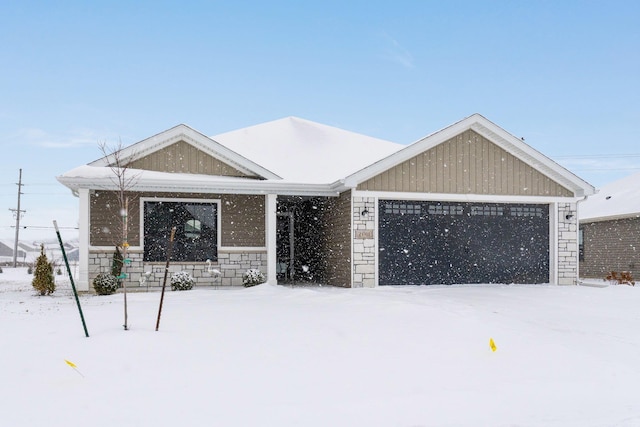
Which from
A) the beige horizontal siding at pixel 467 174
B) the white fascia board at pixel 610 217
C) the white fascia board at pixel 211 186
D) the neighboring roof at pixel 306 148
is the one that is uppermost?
the neighboring roof at pixel 306 148

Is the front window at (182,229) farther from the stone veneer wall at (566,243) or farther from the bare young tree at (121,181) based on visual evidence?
the stone veneer wall at (566,243)

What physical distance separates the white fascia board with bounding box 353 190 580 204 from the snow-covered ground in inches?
199

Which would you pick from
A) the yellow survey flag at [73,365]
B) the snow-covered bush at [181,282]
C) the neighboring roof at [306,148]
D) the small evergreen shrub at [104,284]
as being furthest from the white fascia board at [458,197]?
the yellow survey flag at [73,365]

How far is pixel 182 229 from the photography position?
1530 centimetres

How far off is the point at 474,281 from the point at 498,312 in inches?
224

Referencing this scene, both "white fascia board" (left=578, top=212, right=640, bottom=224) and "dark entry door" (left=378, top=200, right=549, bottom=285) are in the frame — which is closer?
"dark entry door" (left=378, top=200, right=549, bottom=285)

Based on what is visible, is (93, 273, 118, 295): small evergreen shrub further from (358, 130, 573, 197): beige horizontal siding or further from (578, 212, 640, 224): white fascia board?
(578, 212, 640, 224): white fascia board

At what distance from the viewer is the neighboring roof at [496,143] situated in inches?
592

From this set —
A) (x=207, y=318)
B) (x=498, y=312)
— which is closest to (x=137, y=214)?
(x=207, y=318)

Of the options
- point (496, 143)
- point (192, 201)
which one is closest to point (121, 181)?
point (192, 201)

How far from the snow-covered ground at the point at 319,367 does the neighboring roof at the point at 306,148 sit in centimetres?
787

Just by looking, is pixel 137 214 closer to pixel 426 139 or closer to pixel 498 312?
pixel 426 139

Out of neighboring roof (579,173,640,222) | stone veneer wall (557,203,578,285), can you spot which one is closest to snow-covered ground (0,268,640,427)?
stone veneer wall (557,203,578,285)

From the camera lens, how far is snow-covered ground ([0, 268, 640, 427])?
508 cm
